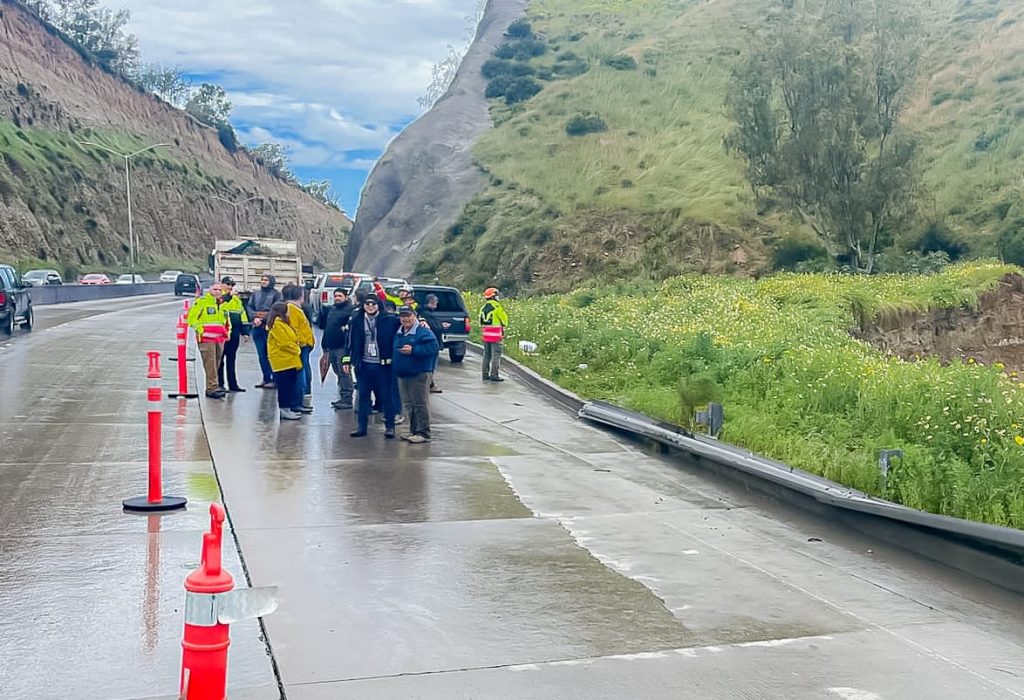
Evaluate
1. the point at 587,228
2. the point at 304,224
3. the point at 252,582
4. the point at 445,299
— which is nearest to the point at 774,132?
the point at 587,228

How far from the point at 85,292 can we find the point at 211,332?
3623 cm

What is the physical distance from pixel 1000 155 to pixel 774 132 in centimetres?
1095

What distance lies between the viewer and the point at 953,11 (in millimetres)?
69375

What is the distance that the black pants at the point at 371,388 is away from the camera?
12656 millimetres

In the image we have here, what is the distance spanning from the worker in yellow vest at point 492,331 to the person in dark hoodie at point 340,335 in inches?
177

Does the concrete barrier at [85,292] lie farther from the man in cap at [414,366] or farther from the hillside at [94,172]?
the man in cap at [414,366]

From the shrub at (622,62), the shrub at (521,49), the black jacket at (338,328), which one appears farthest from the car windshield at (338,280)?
the shrub at (521,49)

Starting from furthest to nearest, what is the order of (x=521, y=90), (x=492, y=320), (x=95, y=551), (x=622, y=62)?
(x=521, y=90)
(x=622, y=62)
(x=492, y=320)
(x=95, y=551)

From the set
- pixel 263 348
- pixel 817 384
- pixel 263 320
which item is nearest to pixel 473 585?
pixel 817 384

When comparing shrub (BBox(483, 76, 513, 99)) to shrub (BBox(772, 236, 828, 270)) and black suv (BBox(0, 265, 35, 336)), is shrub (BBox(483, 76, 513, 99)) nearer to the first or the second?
shrub (BBox(772, 236, 828, 270))

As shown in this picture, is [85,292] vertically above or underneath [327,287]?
underneath

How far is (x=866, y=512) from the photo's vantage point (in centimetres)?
864

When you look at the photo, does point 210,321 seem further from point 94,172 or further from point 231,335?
point 94,172

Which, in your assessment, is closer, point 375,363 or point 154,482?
point 154,482
